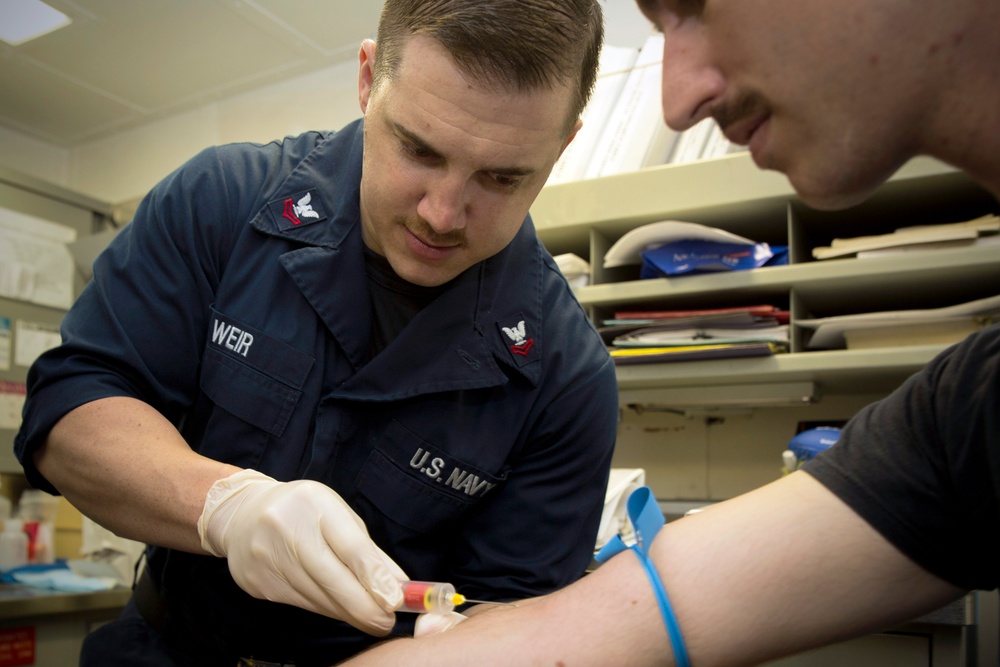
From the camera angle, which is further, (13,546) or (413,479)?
(13,546)

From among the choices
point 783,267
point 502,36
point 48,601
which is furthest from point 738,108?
point 48,601

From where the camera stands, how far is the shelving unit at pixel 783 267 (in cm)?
159

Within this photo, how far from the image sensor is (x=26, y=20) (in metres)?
2.56

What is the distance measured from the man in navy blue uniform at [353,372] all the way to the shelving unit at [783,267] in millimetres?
561

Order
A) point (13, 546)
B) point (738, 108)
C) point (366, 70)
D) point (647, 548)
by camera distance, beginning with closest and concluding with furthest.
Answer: point (738, 108), point (647, 548), point (366, 70), point (13, 546)

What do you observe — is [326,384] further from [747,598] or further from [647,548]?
[747,598]

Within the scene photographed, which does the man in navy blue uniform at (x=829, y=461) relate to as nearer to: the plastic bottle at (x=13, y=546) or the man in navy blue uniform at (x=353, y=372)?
the man in navy blue uniform at (x=353, y=372)

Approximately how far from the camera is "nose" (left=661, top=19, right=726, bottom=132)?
72 cm

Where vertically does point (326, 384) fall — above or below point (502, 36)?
below

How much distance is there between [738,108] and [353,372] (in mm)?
653

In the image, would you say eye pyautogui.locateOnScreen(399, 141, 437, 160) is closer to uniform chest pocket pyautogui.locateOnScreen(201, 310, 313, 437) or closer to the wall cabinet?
uniform chest pocket pyautogui.locateOnScreen(201, 310, 313, 437)

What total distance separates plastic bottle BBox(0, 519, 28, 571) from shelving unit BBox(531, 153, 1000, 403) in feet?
6.09

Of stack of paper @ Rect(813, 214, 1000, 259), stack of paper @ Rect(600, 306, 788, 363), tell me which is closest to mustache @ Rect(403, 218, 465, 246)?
stack of paper @ Rect(600, 306, 788, 363)

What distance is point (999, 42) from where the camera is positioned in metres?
0.60
